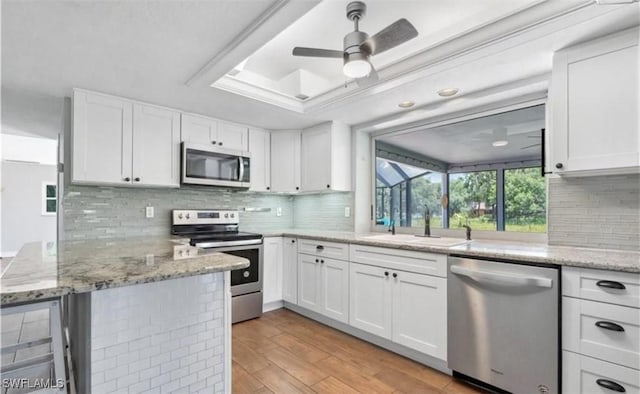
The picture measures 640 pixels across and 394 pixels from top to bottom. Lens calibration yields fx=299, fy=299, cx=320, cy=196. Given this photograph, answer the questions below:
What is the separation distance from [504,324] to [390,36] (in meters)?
1.85

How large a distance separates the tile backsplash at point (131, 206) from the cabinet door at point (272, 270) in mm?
527

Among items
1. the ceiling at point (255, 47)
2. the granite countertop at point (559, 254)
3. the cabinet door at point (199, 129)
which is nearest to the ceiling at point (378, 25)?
the ceiling at point (255, 47)

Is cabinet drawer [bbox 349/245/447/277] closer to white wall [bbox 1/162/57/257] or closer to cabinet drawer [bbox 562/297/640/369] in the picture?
cabinet drawer [bbox 562/297/640/369]

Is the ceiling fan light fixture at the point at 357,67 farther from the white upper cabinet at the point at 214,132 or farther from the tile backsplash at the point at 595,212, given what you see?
the white upper cabinet at the point at 214,132

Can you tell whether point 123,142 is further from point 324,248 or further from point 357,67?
point 357,67

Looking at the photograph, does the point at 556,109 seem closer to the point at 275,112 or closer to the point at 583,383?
the point at 583,383

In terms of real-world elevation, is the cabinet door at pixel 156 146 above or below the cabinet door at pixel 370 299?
above

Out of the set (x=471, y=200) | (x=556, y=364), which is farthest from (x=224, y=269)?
(x=471, y=200)

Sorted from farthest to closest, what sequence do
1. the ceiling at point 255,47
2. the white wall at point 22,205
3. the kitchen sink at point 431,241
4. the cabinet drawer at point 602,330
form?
the white wall at point 22,205 < the kitchen sink at point 431,241 < the ceiling at point 255,47 < the cabinet drawer at point 602,330

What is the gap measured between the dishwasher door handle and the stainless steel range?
1.98 m

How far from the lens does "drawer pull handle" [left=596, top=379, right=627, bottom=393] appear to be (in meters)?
1.46

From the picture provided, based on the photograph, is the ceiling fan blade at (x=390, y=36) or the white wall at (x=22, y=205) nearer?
the ceiling fan blade at (x=390, y=36)

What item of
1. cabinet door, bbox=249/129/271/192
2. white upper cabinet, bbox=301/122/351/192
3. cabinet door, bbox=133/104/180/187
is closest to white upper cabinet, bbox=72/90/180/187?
cabinet door, bbox=133/104/180/187

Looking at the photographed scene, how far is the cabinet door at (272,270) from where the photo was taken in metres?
3.32
